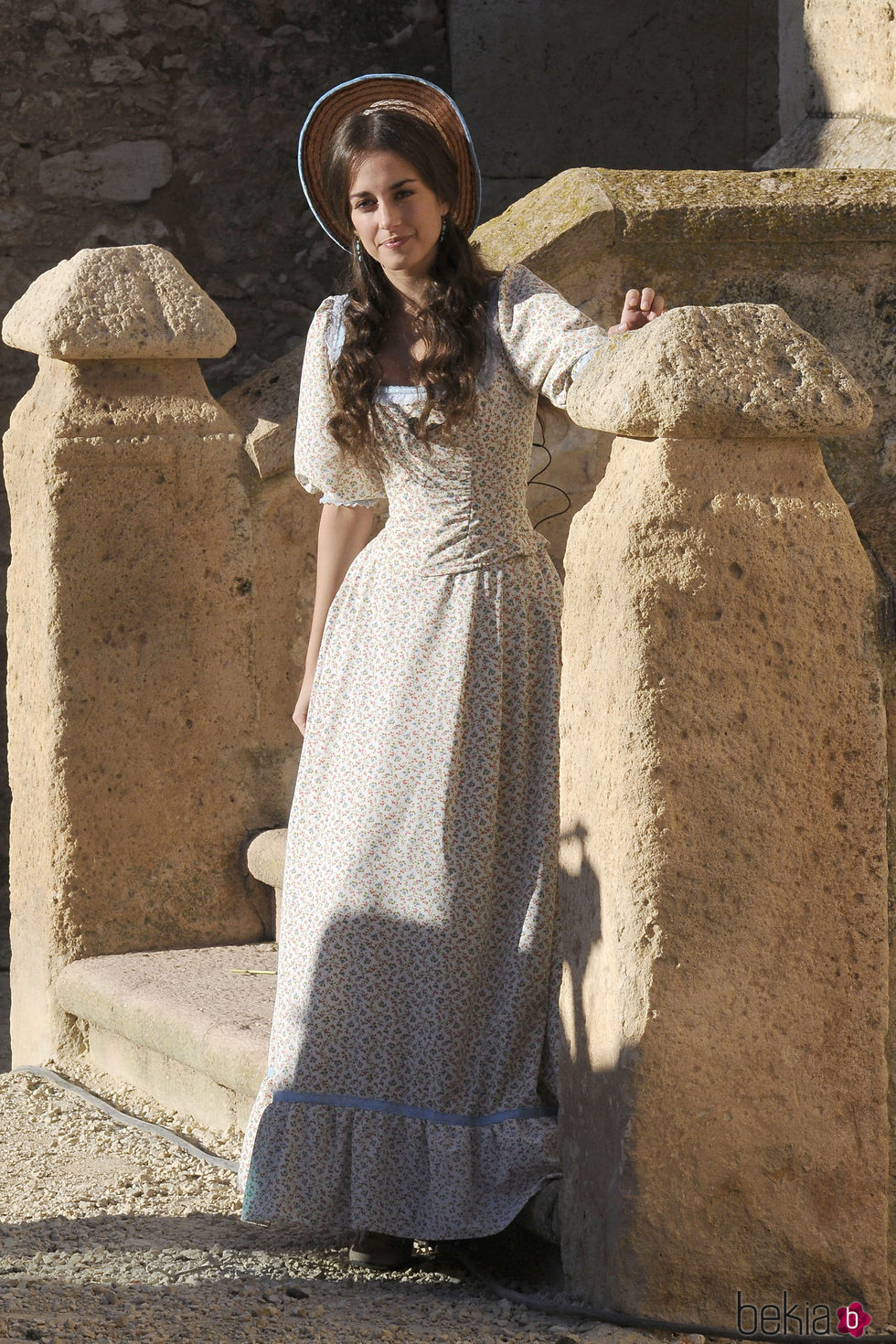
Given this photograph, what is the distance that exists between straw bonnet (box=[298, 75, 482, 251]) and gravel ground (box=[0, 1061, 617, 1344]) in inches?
64.7

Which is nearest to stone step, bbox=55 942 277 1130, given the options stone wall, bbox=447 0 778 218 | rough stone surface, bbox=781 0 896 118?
rough stone surface, bbox=781 0 896 118

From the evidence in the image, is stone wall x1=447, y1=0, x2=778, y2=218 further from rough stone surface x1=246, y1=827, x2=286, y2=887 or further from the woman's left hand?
the woman's left hand

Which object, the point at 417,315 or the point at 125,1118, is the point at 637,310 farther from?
the point at 125,1118

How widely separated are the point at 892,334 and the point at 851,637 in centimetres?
123

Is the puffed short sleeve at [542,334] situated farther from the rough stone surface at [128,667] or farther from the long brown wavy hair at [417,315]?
the rough stone surface at [128,667]

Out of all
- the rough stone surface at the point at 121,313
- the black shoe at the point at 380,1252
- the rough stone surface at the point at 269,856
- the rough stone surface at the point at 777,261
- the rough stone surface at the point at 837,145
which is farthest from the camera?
the rough stone surface at the point at 837,145

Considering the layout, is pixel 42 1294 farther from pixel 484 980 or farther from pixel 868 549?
pixel 868 549

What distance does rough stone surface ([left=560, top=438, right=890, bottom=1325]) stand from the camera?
1.98 meters

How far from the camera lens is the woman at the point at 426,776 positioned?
244cm

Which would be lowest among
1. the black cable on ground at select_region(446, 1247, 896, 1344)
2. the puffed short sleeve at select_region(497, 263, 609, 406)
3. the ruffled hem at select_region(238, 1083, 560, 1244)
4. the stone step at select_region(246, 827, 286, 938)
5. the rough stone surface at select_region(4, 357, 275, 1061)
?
the black cable on ground at select_region(446, 1247, 896, 1344)

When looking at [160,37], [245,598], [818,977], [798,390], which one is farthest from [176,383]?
[160,37]

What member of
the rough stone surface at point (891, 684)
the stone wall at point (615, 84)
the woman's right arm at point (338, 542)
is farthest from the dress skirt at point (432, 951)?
the stone wall at point (615, 84)

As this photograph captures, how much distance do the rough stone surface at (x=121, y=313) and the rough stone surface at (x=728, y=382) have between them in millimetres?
1640

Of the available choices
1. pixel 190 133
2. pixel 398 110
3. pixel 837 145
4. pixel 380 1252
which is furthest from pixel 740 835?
pixel 190 133
